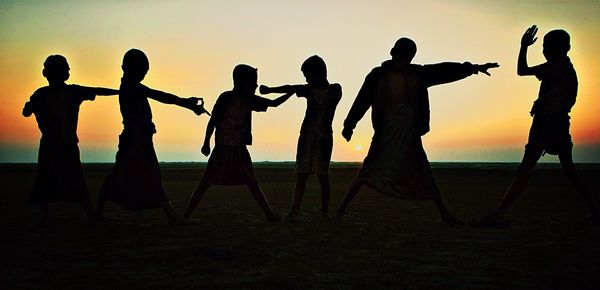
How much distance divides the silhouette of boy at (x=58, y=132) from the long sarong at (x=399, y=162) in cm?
341

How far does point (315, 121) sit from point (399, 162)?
1352 mm

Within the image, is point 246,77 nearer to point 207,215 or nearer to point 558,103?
point 207,215

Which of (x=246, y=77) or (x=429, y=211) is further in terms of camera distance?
(x=429, y=211)

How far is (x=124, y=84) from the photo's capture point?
28.1 feet

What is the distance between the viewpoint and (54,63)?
28.3ft

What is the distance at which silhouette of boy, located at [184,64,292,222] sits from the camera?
8.92 metres

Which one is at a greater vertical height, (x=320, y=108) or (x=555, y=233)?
(x=320, y=108)

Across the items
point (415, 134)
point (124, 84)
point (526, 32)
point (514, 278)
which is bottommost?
point (514, 278)

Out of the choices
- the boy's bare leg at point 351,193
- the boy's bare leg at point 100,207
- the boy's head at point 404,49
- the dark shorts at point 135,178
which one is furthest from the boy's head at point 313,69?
the boy's bare leg at point 100,207

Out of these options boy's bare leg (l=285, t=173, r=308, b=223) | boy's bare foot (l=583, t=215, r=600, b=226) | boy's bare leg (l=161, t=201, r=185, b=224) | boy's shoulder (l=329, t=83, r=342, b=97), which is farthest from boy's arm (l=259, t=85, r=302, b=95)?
boy's bare foot (l=583, t=215, r=600, b=226)

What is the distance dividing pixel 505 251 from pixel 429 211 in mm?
4980

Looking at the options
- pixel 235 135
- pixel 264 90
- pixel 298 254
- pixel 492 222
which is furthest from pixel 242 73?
pixel 492 222

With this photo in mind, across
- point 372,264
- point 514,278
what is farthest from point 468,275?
point 372,264

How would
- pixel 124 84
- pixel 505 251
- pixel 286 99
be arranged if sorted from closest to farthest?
pixel 505 251 → pixel 124 84 → pixel 286 99
